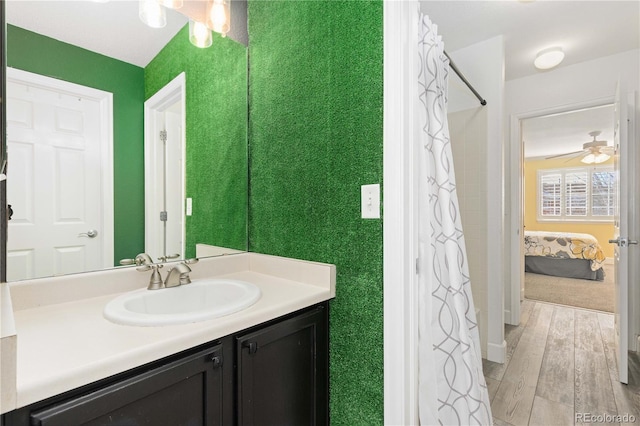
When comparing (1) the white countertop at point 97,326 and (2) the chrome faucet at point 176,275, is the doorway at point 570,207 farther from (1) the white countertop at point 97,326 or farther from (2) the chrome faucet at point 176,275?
(2) the chrome faucet at point 176,275

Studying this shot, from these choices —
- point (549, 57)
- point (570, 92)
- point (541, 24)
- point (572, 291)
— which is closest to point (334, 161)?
point (541, 24)

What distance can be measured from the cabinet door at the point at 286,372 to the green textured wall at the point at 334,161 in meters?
0.07

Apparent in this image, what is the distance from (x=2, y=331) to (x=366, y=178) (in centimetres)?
100

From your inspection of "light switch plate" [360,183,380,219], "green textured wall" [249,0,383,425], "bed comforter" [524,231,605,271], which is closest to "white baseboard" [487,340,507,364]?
"green textured wall" [249,0,383,425]

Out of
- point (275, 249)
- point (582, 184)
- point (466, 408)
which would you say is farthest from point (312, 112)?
point (582, 184)

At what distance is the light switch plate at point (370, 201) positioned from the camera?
1.11 m

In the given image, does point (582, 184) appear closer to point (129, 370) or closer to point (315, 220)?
point (315, 220)

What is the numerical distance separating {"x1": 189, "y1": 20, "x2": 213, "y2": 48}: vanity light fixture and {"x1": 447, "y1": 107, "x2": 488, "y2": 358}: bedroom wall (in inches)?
78.5

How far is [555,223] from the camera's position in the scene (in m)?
7.14

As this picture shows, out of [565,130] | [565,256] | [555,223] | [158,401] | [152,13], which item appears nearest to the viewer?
[158,401]

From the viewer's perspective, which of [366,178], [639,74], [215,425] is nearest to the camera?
[215,425]

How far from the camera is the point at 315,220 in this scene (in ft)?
4.29

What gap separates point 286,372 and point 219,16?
169 cm

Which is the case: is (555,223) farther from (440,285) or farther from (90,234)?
(90,234)
